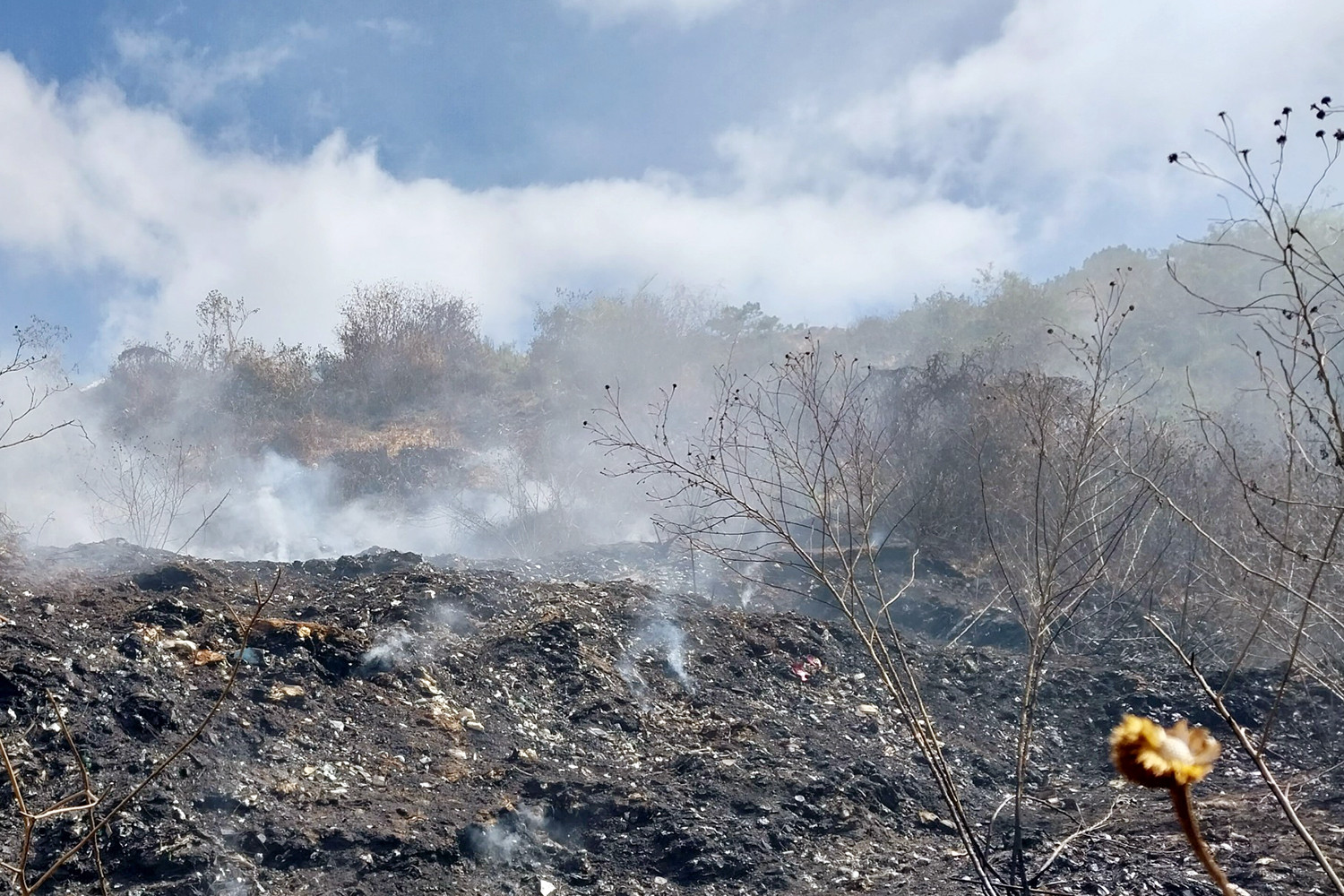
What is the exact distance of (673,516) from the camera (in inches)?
526

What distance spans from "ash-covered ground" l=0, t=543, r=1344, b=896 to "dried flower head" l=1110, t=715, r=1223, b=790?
2.88m

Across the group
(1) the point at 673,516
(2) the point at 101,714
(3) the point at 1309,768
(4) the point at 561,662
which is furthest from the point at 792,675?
(1) the point at 673,516

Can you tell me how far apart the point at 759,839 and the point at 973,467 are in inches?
300

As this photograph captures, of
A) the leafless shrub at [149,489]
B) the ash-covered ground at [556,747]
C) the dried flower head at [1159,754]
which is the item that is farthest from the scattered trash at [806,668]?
the leafless shrub at [149,489]

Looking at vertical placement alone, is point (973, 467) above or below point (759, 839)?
above

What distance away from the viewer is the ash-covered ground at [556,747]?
4273mm

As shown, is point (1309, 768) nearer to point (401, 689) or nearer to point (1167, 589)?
point (1167, 589)

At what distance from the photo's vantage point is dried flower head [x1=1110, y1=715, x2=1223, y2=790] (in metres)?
0.64

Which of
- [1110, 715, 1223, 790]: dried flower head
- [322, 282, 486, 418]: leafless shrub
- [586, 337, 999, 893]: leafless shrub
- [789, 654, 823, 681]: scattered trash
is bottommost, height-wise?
[1110, 715, 1223, 790]: dried flower head

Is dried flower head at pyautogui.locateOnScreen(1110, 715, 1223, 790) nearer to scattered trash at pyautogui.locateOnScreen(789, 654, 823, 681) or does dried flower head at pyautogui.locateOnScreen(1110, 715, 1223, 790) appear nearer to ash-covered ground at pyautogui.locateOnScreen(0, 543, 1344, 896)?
ash-covered ground at pyautogui.locateOnScreen(0, 543, 1344, 896)

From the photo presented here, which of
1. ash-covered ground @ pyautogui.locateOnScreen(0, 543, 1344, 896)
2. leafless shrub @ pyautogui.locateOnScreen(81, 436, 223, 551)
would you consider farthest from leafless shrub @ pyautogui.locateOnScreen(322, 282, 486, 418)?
ash-covered ground @ pyautogui.locateOnScreen(0, 543, 1344, 896)

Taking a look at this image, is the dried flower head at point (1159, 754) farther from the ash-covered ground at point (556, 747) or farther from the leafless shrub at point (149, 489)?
the leafless shrub at point (149, 489)

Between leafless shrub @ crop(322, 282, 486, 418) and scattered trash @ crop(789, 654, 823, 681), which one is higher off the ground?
leafless shrub @ crop(322, 282, 486, 418)

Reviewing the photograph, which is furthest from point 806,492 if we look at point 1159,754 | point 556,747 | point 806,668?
point 806,668
